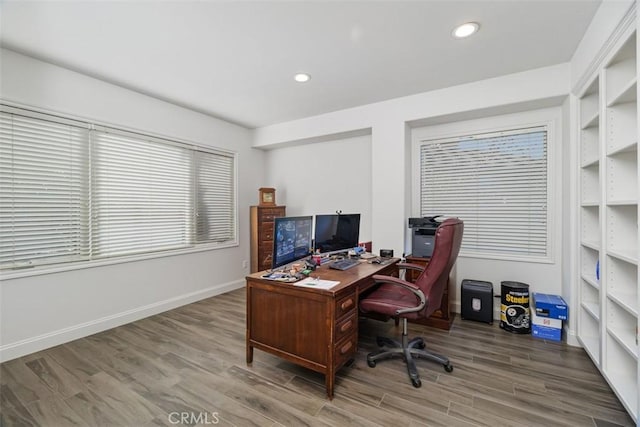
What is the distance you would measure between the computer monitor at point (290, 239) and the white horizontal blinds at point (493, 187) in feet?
6.31

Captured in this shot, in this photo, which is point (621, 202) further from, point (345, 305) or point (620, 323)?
point (345, 305)

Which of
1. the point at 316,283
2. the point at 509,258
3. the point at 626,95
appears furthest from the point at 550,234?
the point at 316,283

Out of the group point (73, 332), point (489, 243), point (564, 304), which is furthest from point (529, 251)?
point (73, 332)

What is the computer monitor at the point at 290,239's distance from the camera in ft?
6.89

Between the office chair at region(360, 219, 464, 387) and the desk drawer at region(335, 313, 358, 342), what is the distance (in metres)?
0.20

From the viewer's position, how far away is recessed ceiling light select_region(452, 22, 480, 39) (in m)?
2.07

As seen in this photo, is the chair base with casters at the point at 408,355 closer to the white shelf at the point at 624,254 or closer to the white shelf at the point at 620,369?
the white shelf at the point at 620,369

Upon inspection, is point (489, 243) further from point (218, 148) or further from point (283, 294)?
point (218, 148)

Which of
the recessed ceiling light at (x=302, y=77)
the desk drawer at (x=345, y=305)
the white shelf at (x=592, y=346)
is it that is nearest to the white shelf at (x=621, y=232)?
the white shelf at (x=592, y=346)

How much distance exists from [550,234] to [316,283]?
9.03 feet

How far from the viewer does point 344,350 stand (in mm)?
1926

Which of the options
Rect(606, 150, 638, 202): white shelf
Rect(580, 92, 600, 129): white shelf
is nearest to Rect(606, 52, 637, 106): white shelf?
Rect(606, 150, 638, 202): white shelf

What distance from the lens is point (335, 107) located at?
3.69m

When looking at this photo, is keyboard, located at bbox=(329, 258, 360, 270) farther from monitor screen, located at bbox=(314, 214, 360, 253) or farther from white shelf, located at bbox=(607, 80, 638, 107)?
white shelf, located at bbox=(607, 80, 638, 107)
